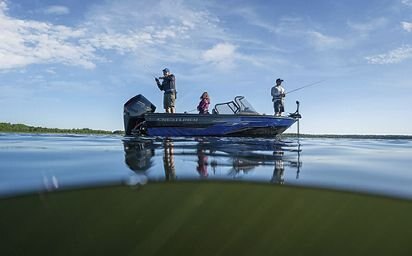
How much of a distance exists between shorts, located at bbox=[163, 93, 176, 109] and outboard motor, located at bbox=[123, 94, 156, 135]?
2.13ft

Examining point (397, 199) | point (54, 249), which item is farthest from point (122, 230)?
point (397, 199)

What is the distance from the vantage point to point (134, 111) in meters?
15.9

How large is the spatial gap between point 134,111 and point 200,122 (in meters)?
2.83

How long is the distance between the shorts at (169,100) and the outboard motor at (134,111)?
2.13 feet

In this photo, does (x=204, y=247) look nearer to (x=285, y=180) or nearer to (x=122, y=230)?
(x=122, y=230)

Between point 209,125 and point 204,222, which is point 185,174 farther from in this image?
point 209,125

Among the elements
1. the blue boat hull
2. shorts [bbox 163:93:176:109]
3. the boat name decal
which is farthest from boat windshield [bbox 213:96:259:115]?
shorts [bbox 163:93:176:109]

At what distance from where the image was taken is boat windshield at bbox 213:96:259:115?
656 inches

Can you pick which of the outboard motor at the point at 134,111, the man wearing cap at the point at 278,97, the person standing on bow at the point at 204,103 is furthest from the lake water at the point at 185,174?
the man wearing cap at the point at 278,97

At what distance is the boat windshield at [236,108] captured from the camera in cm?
1666

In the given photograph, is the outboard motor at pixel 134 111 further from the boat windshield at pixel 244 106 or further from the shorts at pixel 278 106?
the shorts at pixel 278 106

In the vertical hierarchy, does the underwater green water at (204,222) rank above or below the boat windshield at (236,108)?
below

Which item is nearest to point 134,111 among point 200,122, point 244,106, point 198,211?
point 200,122

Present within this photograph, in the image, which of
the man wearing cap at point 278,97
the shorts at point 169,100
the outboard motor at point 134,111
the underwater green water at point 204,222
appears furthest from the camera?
the man wearing cap at point 278,97
